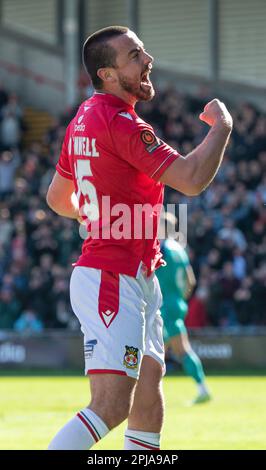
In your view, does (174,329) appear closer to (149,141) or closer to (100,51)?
(100,51)

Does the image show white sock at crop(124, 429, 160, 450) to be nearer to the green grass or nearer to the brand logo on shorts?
the brand logo on shorts

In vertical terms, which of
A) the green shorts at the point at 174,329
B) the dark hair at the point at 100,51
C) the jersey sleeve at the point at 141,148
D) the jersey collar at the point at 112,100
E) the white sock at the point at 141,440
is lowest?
the green shorts at the point at 174,329

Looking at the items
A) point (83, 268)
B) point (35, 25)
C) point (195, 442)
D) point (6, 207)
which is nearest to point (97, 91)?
point (83, 268)

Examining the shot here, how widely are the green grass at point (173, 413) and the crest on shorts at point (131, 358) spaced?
3.27m

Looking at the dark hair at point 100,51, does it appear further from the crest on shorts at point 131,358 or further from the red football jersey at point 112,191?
the crest on shorts at point 131,358

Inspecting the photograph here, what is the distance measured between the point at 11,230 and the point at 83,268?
19017 millimetres

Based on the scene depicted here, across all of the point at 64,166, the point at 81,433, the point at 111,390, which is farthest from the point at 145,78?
the point at 81,433

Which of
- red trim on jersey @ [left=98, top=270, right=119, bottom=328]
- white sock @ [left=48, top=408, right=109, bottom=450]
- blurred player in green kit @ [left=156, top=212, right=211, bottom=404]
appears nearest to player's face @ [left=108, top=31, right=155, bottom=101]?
red trim on jersey @ [left=98, top=270, right=119, bottom=328]

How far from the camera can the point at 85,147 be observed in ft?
21.3

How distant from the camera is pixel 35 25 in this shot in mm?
32906

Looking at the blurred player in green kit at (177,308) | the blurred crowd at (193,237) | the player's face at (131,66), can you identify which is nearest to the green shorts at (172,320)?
the blurred player in green kit at (177,308)

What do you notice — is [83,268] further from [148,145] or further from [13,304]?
[13,304]

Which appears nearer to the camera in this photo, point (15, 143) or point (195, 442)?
point (195, 442)

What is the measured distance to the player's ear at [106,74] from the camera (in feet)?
21.5
